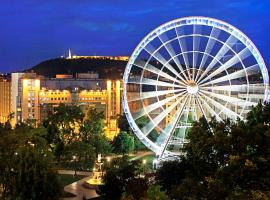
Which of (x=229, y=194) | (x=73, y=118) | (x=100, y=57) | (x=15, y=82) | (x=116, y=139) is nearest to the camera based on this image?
(x=229, y=194)

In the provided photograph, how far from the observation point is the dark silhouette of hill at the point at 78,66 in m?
182

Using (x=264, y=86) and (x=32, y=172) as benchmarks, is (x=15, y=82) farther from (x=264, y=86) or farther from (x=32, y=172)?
(x=32, y=172)

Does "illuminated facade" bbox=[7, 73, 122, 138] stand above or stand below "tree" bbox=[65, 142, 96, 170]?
above

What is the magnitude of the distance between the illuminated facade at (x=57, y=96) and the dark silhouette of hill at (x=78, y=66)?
63130 millimetres

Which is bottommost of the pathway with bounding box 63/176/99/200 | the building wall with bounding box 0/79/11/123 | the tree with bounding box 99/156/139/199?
the pathway with bounding box 63/176/99/200

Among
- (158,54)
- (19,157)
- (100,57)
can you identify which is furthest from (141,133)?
(100,57)

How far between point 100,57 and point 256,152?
175 m

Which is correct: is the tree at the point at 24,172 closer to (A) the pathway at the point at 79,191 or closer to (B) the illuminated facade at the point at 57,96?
(A) the pathway at the point at 79,191

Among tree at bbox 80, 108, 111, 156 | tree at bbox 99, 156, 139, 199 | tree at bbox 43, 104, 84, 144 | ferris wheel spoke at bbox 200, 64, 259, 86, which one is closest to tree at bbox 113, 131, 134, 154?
tree at bbox 80, 108, 111, 156

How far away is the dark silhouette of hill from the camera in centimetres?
18188

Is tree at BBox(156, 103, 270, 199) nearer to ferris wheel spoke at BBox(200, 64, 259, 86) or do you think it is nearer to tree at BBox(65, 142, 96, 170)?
ferris wheel spoke at BBox(200, 64, 259, 86)

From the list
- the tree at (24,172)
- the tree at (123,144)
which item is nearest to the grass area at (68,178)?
the tree at (123,144)

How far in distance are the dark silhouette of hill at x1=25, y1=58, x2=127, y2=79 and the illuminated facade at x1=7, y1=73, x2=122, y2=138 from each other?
63.1m

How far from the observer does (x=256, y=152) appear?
78.1ft
